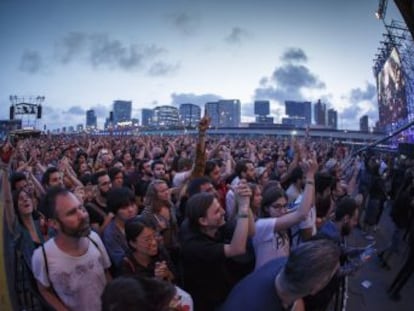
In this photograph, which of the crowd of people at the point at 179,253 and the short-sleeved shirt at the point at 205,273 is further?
the short-sleeved shirt at the point at 205,273

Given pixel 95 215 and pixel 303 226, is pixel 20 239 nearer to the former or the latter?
pixel 95 215

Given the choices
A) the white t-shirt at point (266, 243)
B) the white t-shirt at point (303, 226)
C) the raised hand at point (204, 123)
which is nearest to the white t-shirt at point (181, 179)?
the raised hand at point (204, 123)

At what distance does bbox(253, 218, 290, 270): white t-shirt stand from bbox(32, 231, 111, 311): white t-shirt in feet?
4.56

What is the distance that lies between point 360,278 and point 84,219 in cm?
568

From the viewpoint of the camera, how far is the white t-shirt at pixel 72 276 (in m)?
2.55

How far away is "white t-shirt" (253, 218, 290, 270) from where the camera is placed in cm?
321

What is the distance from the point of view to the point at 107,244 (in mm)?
3324

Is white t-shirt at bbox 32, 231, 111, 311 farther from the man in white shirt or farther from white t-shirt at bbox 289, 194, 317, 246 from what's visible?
white t-shirt at bbox 289, 194, 317, 246

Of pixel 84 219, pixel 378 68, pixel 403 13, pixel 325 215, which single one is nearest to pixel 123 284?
pixel 84 219

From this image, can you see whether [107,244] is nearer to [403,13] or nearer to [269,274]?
Result: [269,274]

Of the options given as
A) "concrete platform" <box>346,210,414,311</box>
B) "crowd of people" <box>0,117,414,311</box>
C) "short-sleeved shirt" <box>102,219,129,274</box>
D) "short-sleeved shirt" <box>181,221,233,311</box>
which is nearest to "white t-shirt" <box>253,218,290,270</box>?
"crowd of people" <box>0,117,414,311</box>

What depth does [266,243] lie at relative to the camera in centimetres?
325

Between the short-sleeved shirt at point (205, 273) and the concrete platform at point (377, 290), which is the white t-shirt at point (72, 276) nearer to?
the short-sleeved shirt at point (205, 273)

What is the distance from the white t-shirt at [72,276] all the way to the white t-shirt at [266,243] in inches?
54.8
